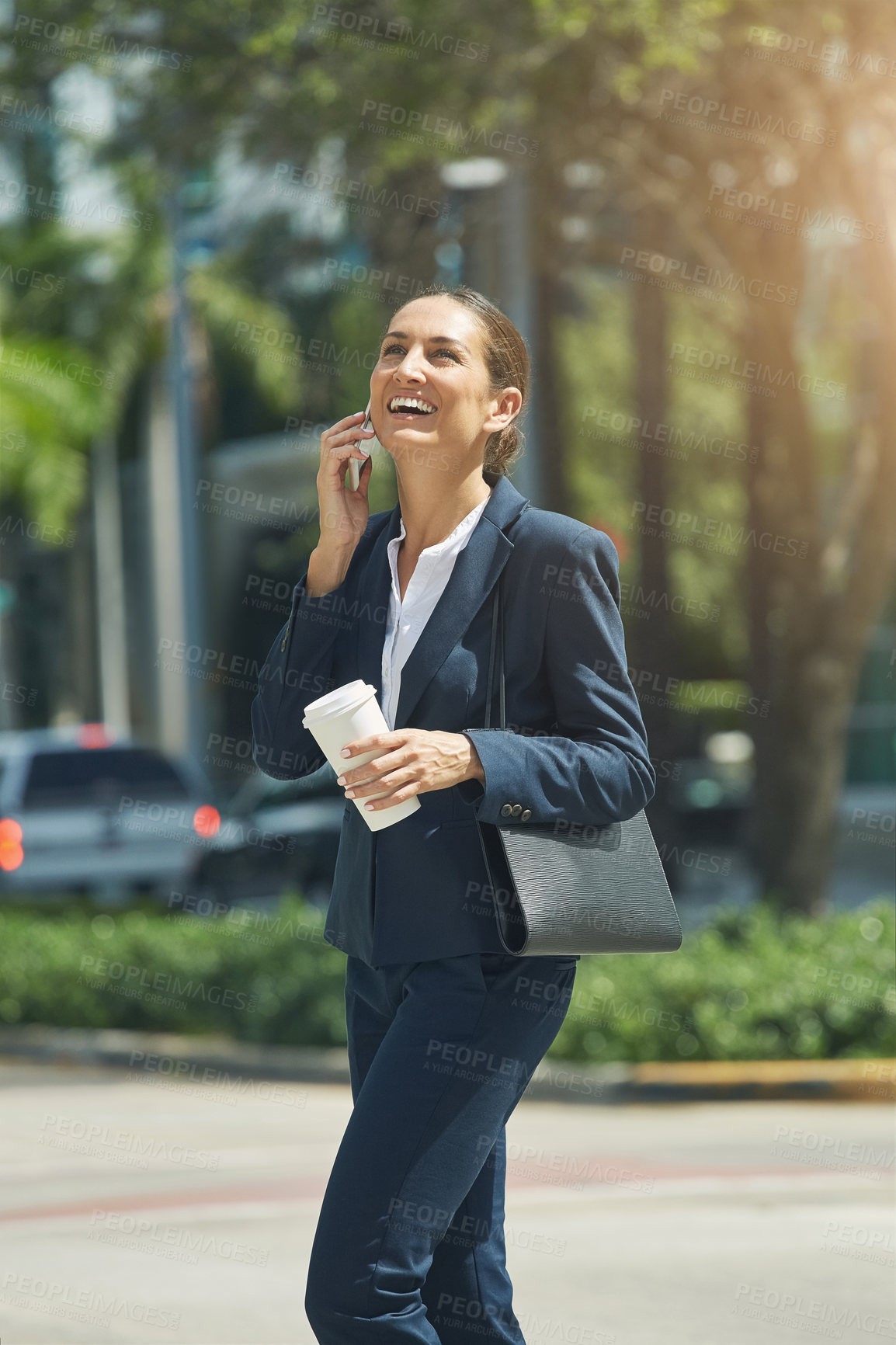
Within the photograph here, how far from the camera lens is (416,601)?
9.63ft

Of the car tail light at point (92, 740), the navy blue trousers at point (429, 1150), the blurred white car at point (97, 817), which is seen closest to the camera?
the navy blue trousers at point (429, 1150)

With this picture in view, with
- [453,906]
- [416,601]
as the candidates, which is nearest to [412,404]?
[416,601]

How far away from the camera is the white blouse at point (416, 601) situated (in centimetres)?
289

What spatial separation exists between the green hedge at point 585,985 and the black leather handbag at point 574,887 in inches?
246

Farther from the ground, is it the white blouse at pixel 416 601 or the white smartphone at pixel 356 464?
the white smartphone at pixel 356 464

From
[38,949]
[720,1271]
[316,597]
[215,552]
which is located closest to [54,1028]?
[38,949]

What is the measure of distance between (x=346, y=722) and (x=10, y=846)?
1352 centimetres

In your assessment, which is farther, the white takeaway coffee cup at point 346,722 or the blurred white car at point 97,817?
the blurred white car at point 97,817

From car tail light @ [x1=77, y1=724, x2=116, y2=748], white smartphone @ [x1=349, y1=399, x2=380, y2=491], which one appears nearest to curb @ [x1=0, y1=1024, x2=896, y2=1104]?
white smartphone @ [x1=349, y1=399, x2=380, y2=491]

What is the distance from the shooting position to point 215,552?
112 ft

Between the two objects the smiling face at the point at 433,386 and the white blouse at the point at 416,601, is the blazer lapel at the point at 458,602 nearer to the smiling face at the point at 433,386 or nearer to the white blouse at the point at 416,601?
the white blouse at the point at 416,601

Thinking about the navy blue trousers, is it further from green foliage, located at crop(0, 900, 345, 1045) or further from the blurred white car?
the blurred white car

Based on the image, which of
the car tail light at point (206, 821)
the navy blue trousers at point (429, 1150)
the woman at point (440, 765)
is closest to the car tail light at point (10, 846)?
the car tail light at point (206, 821)

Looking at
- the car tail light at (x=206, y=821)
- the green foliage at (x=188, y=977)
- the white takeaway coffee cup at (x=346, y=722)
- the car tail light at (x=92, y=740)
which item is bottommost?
the car tail light at (x=206, y=821)
